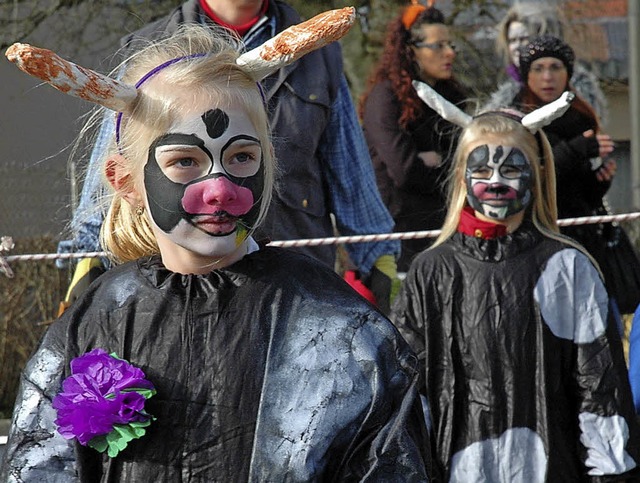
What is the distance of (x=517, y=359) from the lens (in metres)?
4.97

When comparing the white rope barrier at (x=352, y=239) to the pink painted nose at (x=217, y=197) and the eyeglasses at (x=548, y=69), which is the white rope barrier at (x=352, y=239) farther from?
the pink painted nose at (x=217, y=197)

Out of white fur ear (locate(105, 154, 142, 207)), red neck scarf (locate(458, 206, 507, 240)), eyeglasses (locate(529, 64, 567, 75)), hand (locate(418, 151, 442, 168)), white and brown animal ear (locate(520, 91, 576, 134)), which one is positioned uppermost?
eyeglasses (locate(529, 64, 567, 75))

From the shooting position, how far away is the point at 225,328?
9.39ft

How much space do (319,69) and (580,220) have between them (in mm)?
1585

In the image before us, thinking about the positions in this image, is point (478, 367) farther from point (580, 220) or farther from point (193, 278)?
point (193, 278)

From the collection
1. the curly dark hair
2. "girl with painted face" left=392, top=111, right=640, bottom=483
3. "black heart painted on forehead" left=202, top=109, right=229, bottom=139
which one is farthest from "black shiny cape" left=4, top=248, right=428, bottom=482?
the curly dark hair

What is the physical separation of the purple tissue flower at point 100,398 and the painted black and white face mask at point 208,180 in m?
0.30

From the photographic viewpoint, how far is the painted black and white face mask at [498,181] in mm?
5121

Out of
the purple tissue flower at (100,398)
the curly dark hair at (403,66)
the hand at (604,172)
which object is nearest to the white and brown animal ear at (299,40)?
the purple tissue flower at (100,398)

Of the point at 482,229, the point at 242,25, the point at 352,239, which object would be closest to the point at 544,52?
the point at 482,229

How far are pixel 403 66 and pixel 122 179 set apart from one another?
383 centimetres

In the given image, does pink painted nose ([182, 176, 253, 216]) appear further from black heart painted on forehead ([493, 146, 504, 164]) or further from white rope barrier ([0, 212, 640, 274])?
black heart painted on forehead ([493, 146, 504, 164])

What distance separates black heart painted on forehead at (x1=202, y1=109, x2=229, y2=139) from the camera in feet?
9.60

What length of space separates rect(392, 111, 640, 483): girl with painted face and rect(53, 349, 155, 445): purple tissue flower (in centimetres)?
232
